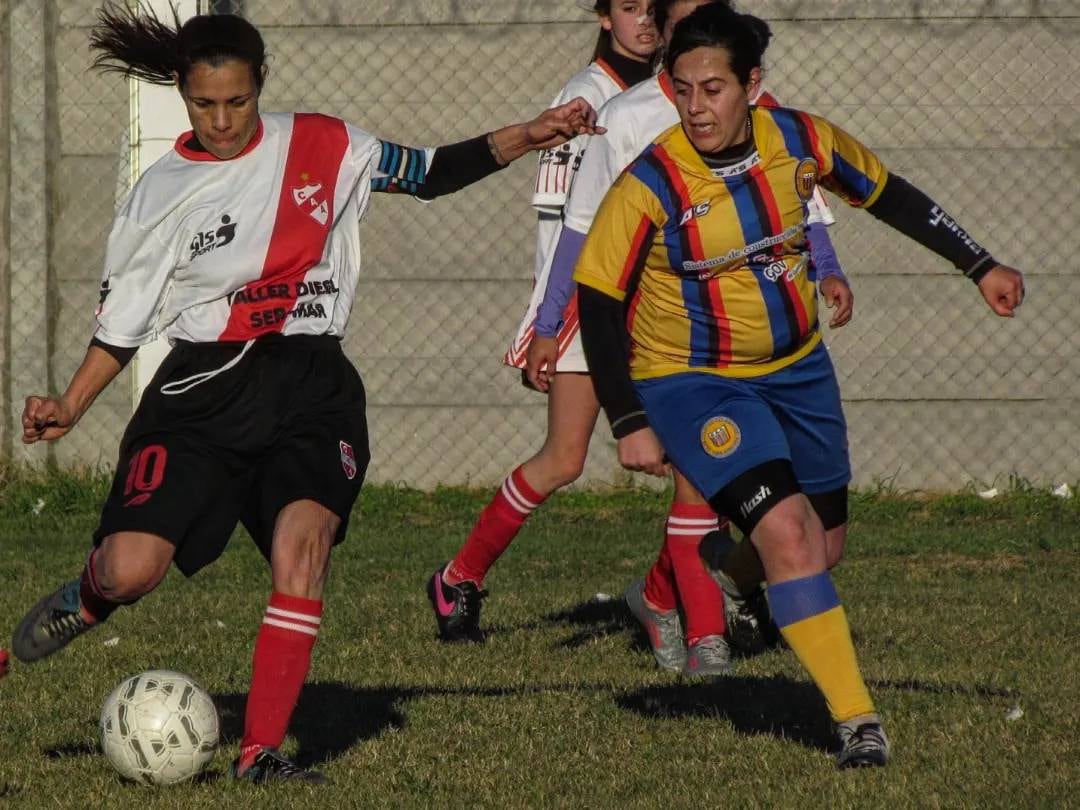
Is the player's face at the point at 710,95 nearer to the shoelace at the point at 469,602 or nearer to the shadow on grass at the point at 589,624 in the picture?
the shadow on grass at the point at 589,624

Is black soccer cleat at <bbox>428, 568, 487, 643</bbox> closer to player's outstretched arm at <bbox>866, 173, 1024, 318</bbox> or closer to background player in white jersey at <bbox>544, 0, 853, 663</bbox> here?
background player in white jersey at <bbox>544, 0, 853, 663</bbox>

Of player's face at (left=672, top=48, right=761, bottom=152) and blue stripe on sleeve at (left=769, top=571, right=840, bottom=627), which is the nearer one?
blue stripe on sleeve at (left=769, top=571, right=840, bottom=627)

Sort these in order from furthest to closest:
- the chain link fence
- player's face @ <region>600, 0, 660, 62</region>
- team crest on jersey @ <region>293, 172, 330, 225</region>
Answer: the chain link fence
player's face @ <region>600, 0, 660, 62</region>
team crest on jersey @ <region>293, 172, 330, 225</region>

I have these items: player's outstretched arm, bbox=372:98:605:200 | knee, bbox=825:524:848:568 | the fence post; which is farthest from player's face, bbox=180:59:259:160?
the fence post

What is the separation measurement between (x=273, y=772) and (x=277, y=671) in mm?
250

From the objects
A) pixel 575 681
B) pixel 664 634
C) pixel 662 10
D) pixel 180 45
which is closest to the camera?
pixel 180 45

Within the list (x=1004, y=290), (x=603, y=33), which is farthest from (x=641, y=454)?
(x=603, y=33)

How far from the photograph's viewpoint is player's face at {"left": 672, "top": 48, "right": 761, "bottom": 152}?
16.4 ft

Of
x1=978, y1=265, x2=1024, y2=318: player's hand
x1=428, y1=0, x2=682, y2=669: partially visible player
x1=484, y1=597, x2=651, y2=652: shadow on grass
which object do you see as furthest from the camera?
x1=484, y1=597, x2=651, y2=652: shadow on grass

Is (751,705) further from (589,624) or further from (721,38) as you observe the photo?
(721,38)

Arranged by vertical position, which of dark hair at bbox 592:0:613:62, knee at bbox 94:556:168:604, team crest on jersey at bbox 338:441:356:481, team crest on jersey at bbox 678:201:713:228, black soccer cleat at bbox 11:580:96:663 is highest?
dark hair at bbox 592:0:613:62

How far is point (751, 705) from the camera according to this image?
18.8ft

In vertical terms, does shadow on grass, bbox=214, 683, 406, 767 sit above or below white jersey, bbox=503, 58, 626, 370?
below

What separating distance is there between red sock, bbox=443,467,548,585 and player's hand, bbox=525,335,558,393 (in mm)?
1506
